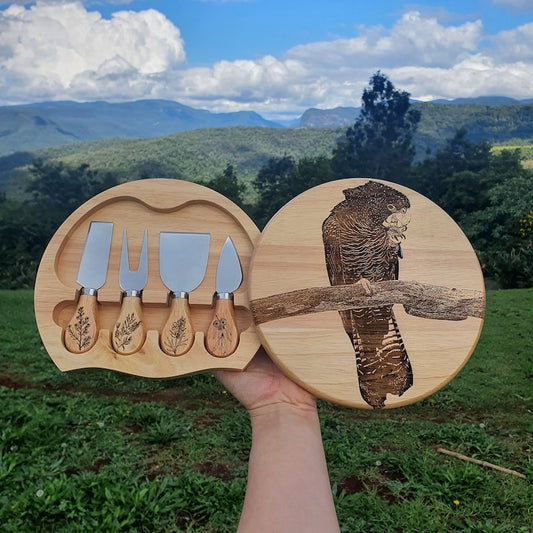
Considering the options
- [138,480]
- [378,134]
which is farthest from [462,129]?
[138,480]

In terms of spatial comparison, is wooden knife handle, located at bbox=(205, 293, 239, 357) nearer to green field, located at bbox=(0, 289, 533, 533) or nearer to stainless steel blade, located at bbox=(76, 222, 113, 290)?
stainless steel blade, located at bbox=(76, 222, 113, 290)

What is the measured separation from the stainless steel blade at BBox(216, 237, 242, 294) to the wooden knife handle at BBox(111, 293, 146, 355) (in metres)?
0.30

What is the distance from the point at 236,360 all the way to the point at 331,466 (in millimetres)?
1728

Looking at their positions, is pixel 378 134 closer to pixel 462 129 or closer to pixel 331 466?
pixel 462 129

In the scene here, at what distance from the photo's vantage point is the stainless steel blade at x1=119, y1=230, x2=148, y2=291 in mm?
1794

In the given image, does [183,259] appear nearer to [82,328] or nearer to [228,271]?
[228,271]

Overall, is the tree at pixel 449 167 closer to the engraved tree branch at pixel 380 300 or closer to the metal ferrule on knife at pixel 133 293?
the engraved tree branch at pixel 380 300

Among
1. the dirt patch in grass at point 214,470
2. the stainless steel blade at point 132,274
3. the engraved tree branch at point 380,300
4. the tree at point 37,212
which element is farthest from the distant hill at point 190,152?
the engraved tree branch at point 380,300

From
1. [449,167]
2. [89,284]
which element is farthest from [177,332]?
[449,167]

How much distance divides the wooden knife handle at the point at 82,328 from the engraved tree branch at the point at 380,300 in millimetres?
574

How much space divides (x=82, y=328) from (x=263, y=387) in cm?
67

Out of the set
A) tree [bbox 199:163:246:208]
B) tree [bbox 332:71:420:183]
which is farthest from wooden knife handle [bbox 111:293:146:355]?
tree [bbox 332:71:420:183]

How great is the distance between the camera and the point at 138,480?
2.83 metres

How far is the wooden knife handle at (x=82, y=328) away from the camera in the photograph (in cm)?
170
